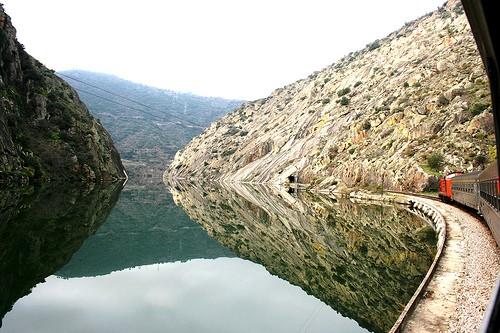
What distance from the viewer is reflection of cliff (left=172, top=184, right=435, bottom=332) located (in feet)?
51.2

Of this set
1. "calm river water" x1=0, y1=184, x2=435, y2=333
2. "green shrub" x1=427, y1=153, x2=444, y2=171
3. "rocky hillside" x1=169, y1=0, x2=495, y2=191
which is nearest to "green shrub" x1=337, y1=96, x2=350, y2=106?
"rocky hillside" x1=169, y1=0, x2=495, y2=191

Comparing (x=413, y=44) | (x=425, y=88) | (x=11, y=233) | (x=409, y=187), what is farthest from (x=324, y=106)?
(x=11, y=233)

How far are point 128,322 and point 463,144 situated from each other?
2005 inches

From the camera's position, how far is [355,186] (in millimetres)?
68875

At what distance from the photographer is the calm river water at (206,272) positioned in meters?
13.3

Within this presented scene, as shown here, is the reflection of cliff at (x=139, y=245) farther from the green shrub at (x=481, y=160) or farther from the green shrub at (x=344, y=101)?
the green shrub at (x=344, y=101)

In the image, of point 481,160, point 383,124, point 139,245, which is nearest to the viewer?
point 139,245

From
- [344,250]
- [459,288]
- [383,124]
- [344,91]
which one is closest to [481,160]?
[383,124]

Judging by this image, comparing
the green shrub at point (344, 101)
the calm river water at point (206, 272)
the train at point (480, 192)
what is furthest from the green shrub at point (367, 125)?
the calm river water at point (206, 272)

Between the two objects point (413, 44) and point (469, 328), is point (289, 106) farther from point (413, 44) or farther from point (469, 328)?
point (469, 328)

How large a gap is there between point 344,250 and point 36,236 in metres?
18.2

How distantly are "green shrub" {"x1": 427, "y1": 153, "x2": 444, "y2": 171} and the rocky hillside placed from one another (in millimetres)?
130

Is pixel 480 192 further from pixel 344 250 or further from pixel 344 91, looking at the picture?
pixel 344 91

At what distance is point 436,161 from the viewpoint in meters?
53.0
